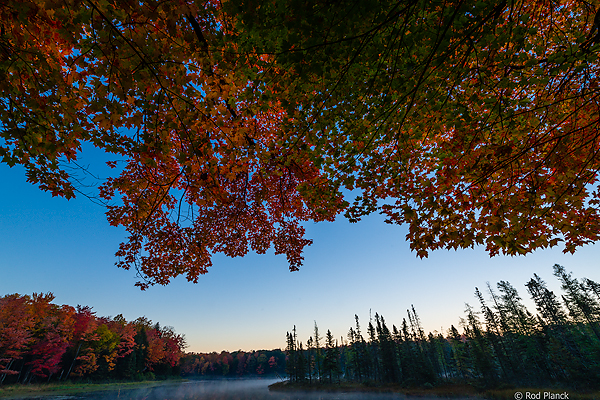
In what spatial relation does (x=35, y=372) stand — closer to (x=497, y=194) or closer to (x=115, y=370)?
(x=115, y=370)

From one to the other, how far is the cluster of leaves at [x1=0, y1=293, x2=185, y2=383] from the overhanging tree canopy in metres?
45.6

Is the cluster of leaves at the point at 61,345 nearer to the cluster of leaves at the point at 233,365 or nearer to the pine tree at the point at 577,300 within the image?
the cluster of leaves at the point at 233,365

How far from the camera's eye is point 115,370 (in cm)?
4653

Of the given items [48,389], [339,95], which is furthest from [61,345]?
[339,95]

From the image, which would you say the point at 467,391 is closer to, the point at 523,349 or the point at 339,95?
the point at 523,349

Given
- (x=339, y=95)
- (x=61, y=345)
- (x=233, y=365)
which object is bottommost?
(x=233, y=365)

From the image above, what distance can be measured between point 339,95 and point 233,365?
426 ft

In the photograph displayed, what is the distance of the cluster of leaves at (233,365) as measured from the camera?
102 m

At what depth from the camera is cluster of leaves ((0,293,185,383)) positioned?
104 ft

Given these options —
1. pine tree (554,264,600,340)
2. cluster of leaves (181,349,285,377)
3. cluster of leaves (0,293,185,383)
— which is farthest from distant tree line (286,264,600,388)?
cluster of leaves (181,349,285,377)

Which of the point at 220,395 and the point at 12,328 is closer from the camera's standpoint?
the point at 12,328

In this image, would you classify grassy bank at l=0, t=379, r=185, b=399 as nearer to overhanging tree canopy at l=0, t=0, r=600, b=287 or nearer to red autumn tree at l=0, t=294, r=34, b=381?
red autumn tree at l=0, t=294, r=34, b=381

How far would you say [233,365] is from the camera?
339 feet

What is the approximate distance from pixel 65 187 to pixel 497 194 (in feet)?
33.7
